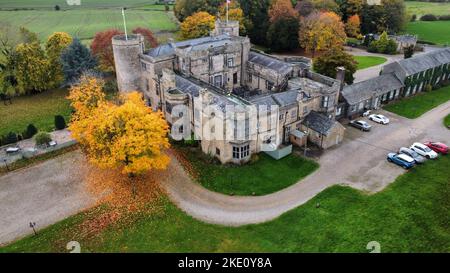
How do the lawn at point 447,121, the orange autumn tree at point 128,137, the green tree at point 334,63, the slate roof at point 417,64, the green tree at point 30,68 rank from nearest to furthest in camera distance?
the orange autumn tree at point 128,137
the lawn at point 447,121
the green tree at point 334,63
the green tree at point 30,68
the slate roof at point 417,64

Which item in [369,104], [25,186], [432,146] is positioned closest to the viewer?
[25,186]

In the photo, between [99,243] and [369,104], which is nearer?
[99,243]

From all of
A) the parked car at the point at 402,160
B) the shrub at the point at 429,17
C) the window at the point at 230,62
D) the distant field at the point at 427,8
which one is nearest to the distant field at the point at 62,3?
the window at the point at 230,62

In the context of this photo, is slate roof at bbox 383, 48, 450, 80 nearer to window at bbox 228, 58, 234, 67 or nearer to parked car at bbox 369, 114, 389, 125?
parked car at bbox 369, 114, 389, 125

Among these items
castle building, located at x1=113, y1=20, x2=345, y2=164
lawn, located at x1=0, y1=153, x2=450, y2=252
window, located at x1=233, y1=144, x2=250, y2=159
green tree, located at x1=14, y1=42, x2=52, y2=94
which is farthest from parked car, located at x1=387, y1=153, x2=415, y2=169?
green tree, located at x1=14, y1=42, x2=52, y2=94

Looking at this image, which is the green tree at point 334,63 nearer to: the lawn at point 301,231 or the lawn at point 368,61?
the lawn at point 368,61

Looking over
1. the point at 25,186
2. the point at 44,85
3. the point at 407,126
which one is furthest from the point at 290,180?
the point at 44,85

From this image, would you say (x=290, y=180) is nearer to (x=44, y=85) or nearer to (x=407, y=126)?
(x=407, y=126)
